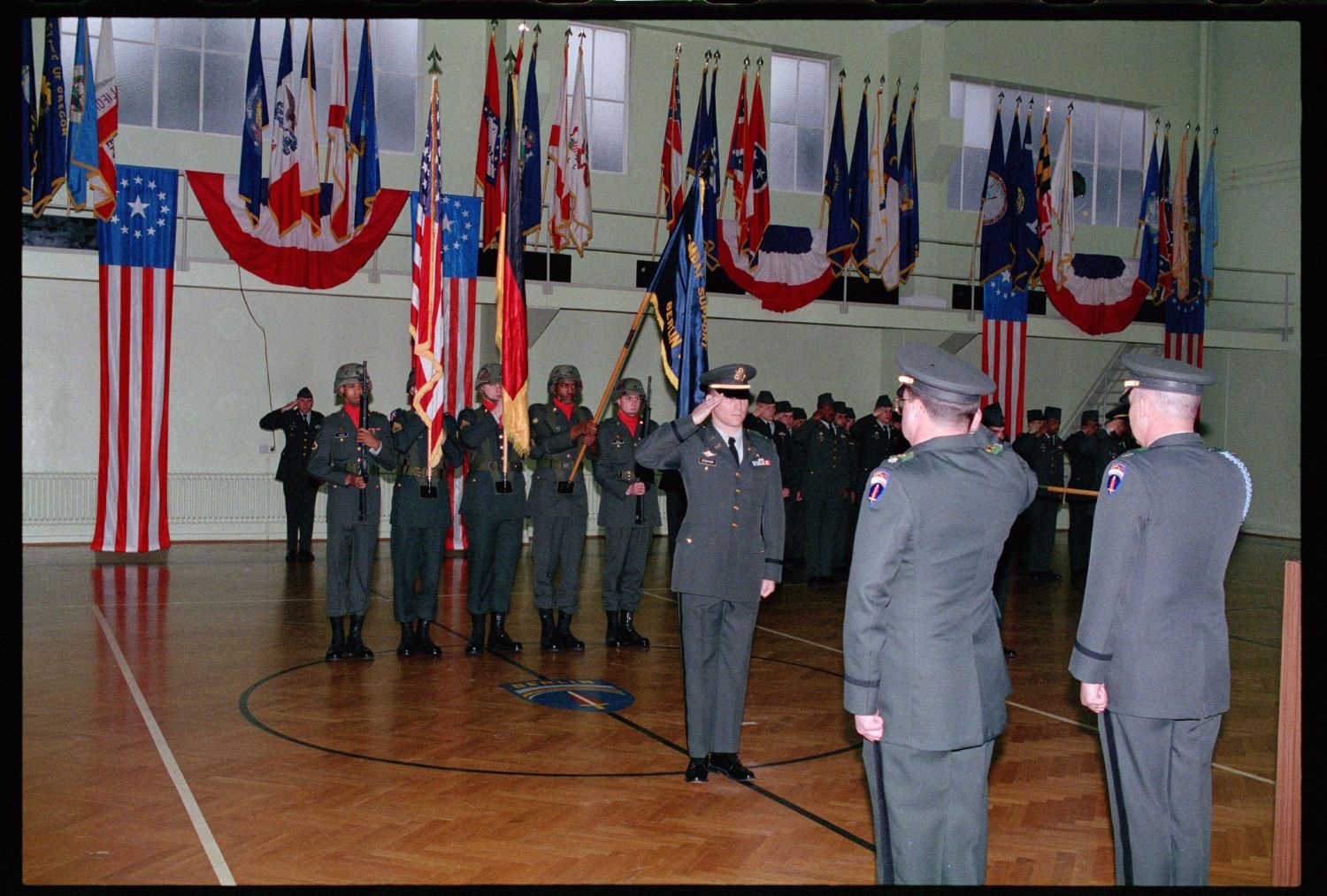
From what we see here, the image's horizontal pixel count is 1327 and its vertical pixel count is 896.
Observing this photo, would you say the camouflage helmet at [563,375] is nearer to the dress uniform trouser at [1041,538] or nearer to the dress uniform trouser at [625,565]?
Answer: the dress uniform trouser at [625,565]

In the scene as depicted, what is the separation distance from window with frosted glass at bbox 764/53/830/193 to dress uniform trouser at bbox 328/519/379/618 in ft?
36.0

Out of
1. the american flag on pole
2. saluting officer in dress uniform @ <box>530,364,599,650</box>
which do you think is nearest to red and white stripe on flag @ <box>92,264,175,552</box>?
the american flag on pole

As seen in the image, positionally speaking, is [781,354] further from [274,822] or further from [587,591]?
[274,822]

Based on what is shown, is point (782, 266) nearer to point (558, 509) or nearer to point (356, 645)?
point (558, 509)

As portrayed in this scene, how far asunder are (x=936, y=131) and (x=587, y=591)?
9573 millimetres

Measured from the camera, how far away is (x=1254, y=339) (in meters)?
17.6

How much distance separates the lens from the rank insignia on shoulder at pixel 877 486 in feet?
9.80

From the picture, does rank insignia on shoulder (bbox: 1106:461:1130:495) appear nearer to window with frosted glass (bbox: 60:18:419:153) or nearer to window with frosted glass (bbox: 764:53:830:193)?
window with frosted glass (bbox: 60:18:419:153)

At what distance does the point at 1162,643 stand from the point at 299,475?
10.2m

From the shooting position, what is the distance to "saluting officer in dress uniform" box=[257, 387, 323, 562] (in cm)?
1217

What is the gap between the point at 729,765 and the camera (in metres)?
4.95

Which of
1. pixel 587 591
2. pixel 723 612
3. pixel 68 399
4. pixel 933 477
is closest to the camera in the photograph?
A: pixel 933 477

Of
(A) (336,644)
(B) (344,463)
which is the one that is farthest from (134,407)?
(A) (336,644)

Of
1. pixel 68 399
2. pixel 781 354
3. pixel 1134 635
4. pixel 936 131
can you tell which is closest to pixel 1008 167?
pixel 936 131
